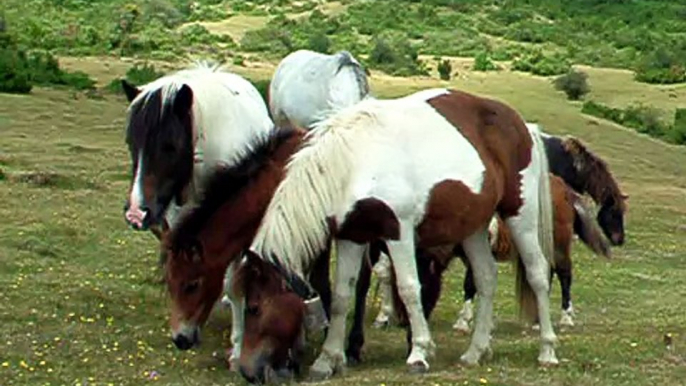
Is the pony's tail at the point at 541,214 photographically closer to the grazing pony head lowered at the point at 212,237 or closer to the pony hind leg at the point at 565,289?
the grazing pony head lowered at the point at 212,237

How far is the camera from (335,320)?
8.15 metres

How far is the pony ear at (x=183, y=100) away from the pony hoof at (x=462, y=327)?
3.81 metres

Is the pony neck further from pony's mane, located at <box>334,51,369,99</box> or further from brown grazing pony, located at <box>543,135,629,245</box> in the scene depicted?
brown grazing pony, located at <box>543,135,629,245</box>

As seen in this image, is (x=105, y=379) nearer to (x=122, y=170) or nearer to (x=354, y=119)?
(x=354, y=119)

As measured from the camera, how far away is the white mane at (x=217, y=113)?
8.35 metres

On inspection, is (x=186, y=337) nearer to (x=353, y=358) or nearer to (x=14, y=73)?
(x=353, y=358)

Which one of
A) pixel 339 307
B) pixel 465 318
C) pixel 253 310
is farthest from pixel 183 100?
pixel 465 318

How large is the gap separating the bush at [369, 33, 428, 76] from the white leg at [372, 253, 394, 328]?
108 feet

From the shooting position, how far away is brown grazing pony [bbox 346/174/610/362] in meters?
8.91

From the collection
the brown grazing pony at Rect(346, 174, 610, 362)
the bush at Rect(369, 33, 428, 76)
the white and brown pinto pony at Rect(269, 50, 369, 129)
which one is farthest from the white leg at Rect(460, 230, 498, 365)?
the bush at Rect(369, 33, 428, 76)

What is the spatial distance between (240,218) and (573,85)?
3428 cm

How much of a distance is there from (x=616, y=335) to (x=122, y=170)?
39.5ft

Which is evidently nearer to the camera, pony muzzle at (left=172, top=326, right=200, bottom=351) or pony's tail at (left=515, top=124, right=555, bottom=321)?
pony muzzle at (left=172, top=326, right=200, bottom=351)

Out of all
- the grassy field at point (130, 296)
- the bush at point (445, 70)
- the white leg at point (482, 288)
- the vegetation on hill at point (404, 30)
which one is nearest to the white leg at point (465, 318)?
the grassy field at point (130, 296)
